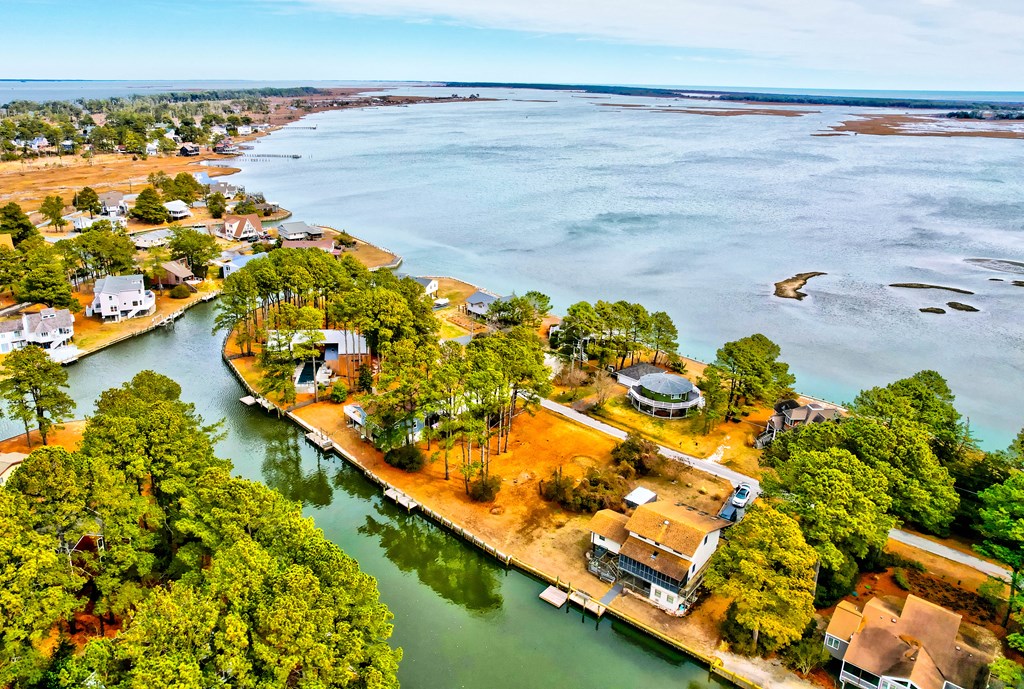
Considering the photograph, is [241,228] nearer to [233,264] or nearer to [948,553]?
[233,264]

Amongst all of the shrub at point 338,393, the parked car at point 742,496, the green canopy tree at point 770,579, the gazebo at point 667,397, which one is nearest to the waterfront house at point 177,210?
the shrub at point 338,393

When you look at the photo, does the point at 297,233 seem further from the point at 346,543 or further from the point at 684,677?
the point at 684,677

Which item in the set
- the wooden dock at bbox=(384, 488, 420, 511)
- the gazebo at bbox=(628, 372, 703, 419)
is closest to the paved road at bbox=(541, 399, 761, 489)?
the gazebo at bbox=(628, 372, 703, 419)

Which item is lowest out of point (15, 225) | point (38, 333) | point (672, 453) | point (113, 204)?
point (672, 453)

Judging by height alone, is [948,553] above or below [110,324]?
below

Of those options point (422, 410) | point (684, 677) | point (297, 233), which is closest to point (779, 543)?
point (684, 677)

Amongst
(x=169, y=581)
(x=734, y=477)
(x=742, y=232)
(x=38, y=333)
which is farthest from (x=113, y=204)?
(x=734, y=477)

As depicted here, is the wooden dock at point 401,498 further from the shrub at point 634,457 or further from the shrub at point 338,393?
the shrub at point 634,457
